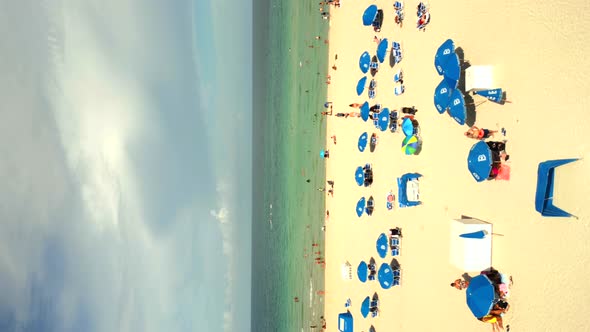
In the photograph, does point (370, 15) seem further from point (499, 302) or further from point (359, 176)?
point (499, 302)

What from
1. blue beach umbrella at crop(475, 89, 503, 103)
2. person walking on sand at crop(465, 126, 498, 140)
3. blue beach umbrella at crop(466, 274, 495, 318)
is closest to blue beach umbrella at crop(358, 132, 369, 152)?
person walking on sand at crop(465, 126, 498, 140)

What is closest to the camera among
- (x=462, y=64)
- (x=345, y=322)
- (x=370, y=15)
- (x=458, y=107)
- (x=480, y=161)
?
(x=480, y=161)

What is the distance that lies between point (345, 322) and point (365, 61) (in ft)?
21.1

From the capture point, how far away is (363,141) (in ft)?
33.0

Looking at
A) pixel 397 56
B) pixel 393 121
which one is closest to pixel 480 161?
pixel 393 121

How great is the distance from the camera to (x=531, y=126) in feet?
17.1

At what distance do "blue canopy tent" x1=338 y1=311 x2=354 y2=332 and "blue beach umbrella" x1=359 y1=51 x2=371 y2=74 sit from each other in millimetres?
6094

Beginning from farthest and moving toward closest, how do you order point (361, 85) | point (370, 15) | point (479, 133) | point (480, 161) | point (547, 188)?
1. point (361, 85)
2. point (370, 15)
3. point (479, 133)
4. point (480, 161)
5. point (547, 188)

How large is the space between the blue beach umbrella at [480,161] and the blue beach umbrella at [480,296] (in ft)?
4.53

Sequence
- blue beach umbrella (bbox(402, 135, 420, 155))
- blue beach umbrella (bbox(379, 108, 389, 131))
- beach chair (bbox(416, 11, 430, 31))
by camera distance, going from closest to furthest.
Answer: beach chair (bbox(416, 11, 430, 31)), blue beach umbrella (bbox(402, 135, 420, 155)), blue beach umbrella (bbox(379, 108, 389, 131))

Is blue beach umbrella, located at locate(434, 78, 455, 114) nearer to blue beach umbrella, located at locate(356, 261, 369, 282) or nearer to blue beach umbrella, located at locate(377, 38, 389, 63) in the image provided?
blue beach umbrella, located at locate(377, 38, 389, 63)

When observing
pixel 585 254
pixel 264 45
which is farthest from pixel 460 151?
pixel 264 45

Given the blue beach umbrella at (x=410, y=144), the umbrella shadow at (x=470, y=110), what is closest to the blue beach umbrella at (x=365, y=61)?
the blue beach umbrella at (x=410, y=144)

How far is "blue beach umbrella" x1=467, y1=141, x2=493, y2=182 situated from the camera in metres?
5.58
